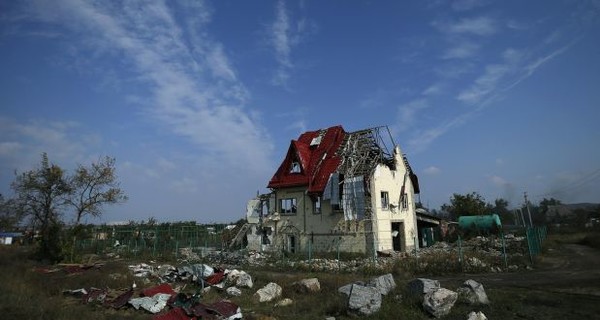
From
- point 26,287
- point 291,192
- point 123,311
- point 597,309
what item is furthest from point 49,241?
point 597,309

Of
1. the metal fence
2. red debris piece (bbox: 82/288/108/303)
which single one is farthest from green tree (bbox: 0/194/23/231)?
red debris piece (bbox: 82/288/108/303)

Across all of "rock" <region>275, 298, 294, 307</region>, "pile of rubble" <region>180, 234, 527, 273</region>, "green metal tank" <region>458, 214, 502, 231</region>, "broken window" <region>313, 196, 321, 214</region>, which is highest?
"broken window" <region>313, 196, 321, 214</region>

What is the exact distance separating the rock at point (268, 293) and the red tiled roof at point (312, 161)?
16.5 meters

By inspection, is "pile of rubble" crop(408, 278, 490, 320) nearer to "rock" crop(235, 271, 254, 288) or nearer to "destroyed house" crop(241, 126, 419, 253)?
"rock" crop(235, 271, 254, 288)

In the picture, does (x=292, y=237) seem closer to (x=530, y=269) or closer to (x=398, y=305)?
(x=530, y=269)

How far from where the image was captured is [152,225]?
41.5 m

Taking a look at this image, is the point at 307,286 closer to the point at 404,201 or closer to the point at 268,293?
the point at 268,293

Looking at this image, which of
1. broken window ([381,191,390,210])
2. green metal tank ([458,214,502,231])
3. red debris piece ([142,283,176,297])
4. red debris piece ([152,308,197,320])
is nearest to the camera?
red debris piece ([152,308,197,320])

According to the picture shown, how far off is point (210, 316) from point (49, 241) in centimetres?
1867

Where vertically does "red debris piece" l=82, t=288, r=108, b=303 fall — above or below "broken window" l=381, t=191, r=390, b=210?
below

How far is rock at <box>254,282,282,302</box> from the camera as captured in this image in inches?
546

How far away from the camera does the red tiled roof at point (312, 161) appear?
31562 mm

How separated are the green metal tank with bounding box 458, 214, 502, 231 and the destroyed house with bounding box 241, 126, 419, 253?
924 cm

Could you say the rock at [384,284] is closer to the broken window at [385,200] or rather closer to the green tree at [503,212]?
the broken window at [385,200]
